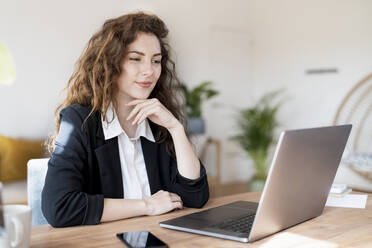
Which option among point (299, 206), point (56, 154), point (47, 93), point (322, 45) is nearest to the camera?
point (299, 206)

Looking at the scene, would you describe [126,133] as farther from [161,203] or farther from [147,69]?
[161,203]

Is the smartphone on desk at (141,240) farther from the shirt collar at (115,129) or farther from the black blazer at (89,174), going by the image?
the shirt collar at (115,129)

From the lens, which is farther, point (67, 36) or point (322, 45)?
point (322, 45)

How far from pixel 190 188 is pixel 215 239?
0.46 meters

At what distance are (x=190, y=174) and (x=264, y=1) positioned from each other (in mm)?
4765

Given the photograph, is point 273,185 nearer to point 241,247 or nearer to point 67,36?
point 241,247

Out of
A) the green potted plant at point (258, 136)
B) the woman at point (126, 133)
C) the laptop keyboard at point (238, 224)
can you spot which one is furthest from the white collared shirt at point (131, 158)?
the green potted plant at point (258, 136)

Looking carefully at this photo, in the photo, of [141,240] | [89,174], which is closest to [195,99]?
[89,174]

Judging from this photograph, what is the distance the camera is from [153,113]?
1.47 m

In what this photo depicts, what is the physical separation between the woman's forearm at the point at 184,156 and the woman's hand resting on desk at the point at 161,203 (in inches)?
7.5

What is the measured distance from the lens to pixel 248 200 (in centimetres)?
145

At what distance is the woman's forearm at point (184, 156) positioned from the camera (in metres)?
1.49

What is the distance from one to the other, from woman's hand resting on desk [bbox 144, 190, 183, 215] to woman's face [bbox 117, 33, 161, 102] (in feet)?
1.45

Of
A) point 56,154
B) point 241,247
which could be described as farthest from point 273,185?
point 56,154
